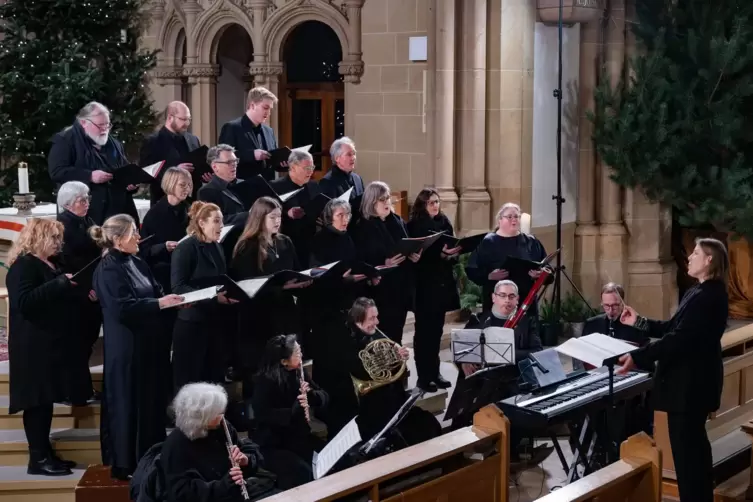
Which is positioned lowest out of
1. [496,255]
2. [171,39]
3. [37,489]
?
[37,489]

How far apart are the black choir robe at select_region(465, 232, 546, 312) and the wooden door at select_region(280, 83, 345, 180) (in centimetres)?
439

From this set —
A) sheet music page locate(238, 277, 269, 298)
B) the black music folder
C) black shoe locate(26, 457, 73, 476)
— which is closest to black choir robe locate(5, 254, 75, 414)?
black shoe locate(26, 457, 73, 476)

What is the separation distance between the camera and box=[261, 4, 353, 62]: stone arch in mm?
11203

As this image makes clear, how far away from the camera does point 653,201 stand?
422 inches

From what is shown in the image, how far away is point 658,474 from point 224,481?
1.86 m

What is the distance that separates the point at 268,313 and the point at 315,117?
546 centimetres

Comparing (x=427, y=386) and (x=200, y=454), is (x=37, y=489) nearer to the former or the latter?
(x=200, y=454)

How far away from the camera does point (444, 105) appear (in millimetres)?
10320

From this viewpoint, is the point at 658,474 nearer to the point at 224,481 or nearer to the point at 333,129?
the point at 224,481

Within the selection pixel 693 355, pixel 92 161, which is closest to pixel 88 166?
pixel 92 161

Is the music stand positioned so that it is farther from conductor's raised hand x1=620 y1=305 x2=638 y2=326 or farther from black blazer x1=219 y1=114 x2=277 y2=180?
black blazer x1=219 y1=114 x2=277 y2=180

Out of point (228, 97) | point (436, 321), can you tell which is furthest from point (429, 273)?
point (228, 97)

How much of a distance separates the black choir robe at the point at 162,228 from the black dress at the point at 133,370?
61cm

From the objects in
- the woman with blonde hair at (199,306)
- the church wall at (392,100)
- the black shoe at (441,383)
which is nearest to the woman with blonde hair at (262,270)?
the woman with blonde hair at (199,306)
